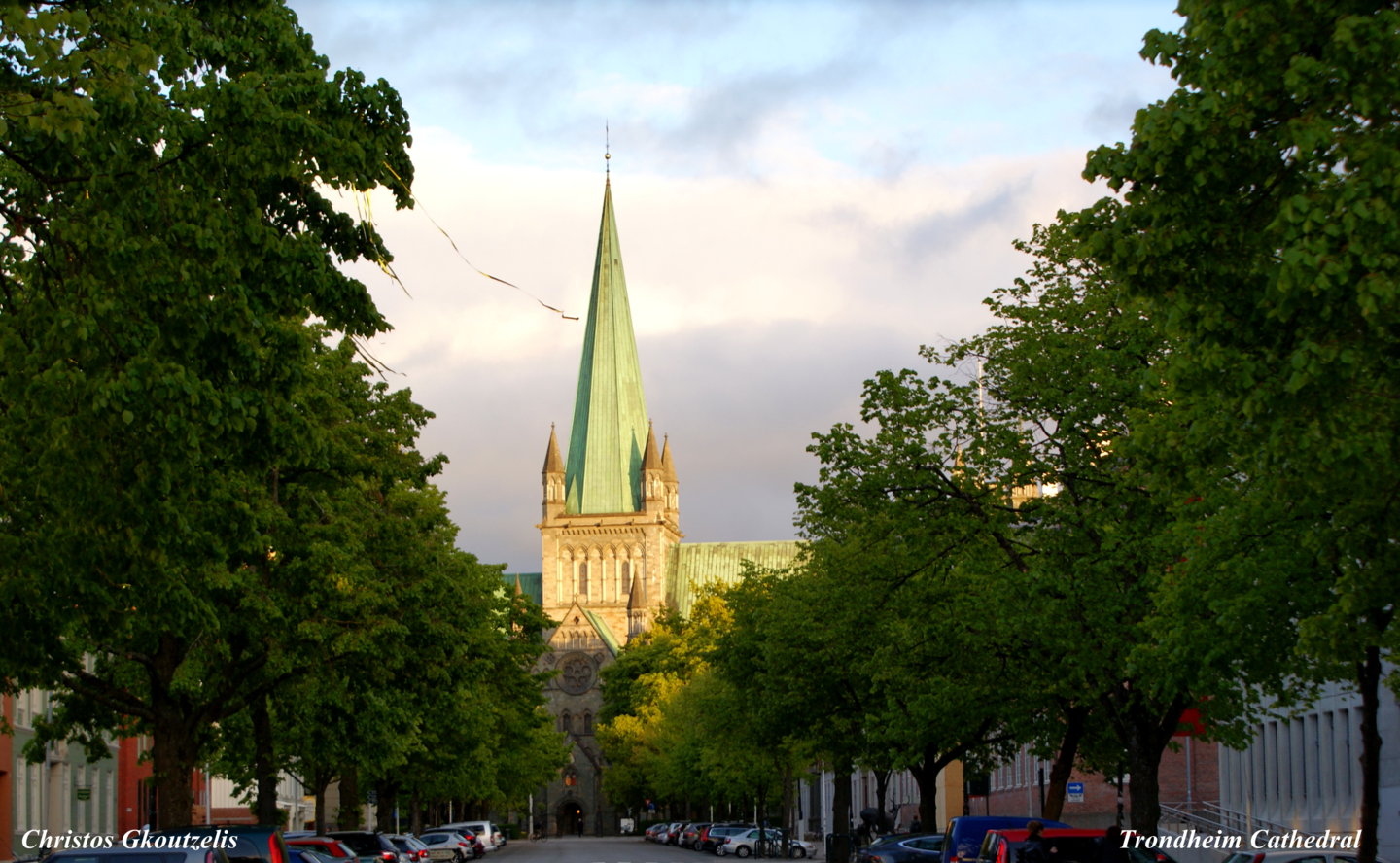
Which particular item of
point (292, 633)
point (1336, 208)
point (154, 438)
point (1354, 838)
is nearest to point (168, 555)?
point (154, 438)

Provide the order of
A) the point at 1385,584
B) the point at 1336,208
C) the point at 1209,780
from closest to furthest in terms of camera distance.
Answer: the point at 1336,208, the point at 1385,584, the point at 1209,780

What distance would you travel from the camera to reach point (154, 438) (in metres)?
13.4

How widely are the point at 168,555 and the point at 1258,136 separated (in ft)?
33.3

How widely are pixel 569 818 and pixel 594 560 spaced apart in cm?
2403

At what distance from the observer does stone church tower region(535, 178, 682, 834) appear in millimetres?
156875

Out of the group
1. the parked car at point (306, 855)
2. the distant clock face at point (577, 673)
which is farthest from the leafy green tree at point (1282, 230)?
the distant clock face at point (577, 673)

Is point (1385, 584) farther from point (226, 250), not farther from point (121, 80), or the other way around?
point (121, 80)

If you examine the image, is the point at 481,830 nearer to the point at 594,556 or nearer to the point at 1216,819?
the point at 1216,819

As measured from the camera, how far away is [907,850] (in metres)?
34.3

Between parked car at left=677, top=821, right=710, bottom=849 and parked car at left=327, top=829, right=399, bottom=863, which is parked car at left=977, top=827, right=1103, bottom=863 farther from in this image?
parked car at left=677, top=821, right=710, bottom=849

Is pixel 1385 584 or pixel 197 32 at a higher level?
pixel 197 32

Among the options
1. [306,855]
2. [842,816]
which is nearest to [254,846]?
[306,855]

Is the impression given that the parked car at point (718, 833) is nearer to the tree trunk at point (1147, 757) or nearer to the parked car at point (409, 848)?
the parked car at point (409, 848)

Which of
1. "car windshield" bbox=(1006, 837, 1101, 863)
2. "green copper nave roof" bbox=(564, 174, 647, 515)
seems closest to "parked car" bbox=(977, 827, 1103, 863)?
"car windshield" bbox=(1006, 837, 1101, 863)
